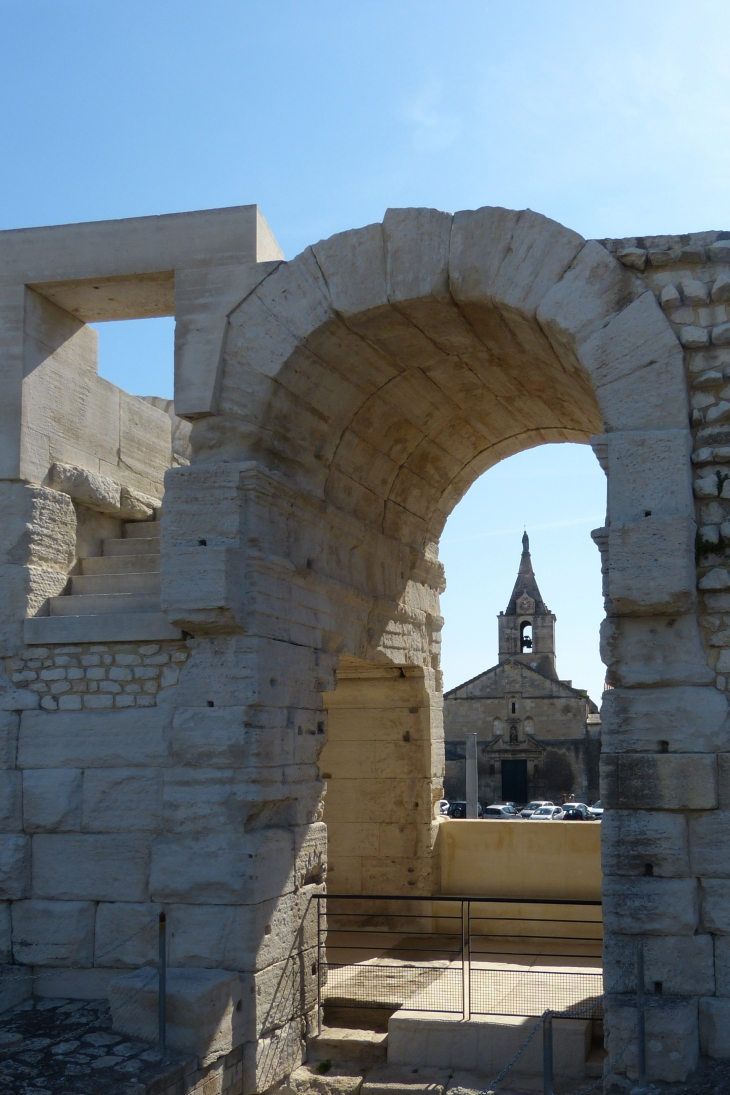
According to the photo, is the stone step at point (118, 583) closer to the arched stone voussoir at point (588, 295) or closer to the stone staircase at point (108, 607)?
the stone staircase at point (108, 607)

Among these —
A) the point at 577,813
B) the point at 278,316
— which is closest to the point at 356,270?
the point at 278,316

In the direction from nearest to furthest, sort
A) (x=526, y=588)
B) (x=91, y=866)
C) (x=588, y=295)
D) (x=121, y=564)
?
(x=588, y=295) < (x=91, y=866) < (x=121, y=564) < (x=526, y=588)

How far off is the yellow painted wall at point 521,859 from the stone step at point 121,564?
428 centimetres

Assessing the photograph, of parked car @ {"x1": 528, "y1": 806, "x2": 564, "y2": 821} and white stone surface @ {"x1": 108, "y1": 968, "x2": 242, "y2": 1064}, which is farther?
parked car @ {"x1": 528, "y1": 806, "x2": 564, "y2": 821}

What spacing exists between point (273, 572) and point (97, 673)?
129 centimetres

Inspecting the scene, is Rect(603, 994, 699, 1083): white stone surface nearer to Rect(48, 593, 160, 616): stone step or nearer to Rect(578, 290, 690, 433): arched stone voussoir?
Rect(578, 290, 690, 433): arched stone voussoir

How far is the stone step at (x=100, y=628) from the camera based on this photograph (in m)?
6.87

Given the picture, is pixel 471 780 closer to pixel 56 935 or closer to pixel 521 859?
pixel 521 859

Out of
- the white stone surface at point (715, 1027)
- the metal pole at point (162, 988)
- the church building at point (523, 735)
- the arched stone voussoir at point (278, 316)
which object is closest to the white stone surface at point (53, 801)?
the metal pole at point (162, 988)

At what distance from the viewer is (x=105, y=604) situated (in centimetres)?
720

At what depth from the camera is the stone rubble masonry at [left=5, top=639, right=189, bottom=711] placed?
691 centimetres

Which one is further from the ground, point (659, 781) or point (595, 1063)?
point (659, 781)

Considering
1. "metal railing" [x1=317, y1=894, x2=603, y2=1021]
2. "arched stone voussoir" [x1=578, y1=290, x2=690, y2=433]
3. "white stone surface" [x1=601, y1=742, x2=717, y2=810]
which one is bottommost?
"metal railing" [x1=317, y1=894, x2=603, y2=1021]

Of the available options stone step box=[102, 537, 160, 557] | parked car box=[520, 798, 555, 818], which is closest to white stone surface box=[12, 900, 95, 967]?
stone step box=[102, 537, 160, 557]
